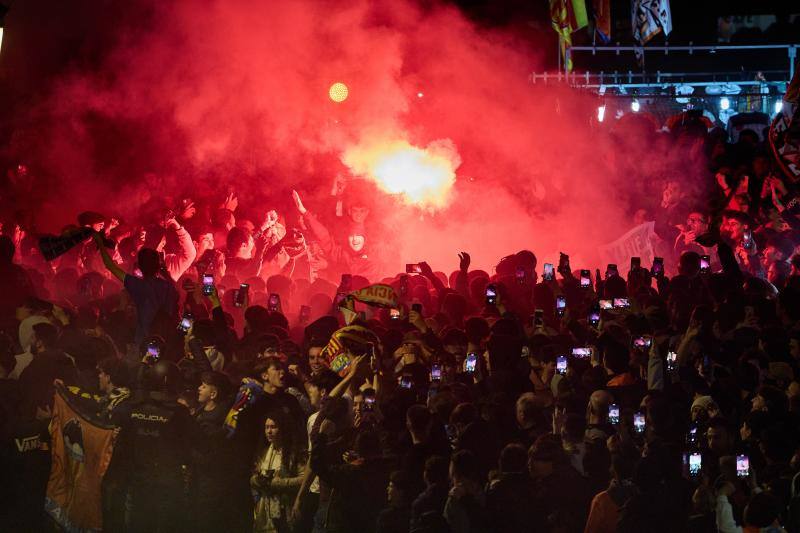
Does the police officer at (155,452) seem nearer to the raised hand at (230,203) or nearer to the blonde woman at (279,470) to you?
the blonde woman at (279,470)

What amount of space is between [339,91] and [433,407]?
27.7ft

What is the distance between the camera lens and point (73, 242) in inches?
307

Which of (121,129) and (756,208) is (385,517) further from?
(121,129)

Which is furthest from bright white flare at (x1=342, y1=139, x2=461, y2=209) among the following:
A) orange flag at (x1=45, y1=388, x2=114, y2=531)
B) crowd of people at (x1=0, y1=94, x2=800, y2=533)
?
orange flag at (x1=45, y1=388, x2=114, y2=531)

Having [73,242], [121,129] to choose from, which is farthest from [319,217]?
[73,242]

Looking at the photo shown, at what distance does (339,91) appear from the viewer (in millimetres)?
A: 13758

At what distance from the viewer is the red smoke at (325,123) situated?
1348 cm

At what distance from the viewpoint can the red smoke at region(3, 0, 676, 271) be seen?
44.2ft

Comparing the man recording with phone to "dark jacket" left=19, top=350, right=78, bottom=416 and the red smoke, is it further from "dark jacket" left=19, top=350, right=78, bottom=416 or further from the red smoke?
"dark jacket" left=19, top=350, right=78, bottom=416

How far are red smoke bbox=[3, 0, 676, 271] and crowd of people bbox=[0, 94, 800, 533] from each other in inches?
220

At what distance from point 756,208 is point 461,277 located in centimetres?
346

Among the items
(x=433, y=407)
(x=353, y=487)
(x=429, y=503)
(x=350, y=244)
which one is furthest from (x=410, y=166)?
(x=429, y=503)

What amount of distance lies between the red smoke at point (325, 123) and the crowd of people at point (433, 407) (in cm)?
559

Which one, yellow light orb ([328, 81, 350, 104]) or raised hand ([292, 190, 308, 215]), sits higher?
yellow light orb ([328, 81, 350, 104])
